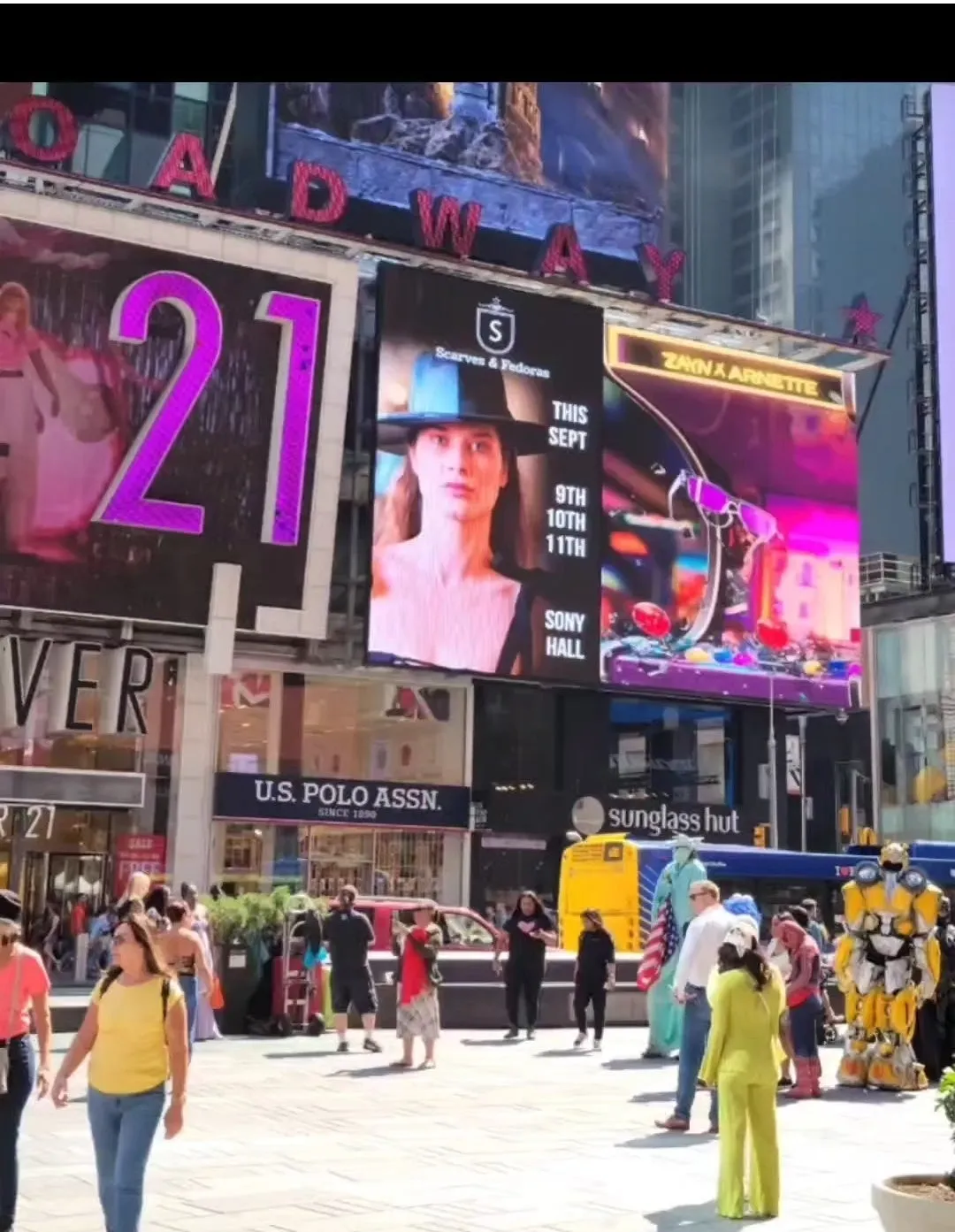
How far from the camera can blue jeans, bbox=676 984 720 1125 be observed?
12359 mm

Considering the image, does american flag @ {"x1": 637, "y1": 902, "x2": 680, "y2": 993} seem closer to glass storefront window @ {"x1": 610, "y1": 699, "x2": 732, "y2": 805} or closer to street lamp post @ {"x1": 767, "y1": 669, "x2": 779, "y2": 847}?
street lamp post @ {"x1": 767, "y1": 669, "x2": 779, "y2": 847}

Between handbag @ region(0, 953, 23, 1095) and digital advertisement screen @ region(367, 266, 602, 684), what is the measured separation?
115 ft

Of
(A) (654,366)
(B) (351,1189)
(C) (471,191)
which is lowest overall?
(B) (351,1189)

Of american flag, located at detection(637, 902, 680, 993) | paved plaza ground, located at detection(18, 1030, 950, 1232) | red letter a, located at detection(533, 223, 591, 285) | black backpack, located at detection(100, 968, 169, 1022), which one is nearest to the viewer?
black backpack, located at detection(100, 968, 169, 1022)

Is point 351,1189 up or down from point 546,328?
down

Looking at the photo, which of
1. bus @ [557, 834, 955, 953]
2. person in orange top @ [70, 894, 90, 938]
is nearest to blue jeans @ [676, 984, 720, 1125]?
bus @ [557, 834, 955, 953]

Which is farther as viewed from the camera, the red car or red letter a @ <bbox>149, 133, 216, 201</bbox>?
red letter a @ <bbox>149, 133, 216, 201</bbox>

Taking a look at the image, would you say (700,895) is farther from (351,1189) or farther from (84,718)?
(84,718)

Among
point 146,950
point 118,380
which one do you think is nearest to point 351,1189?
point 146,950

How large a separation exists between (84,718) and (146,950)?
35995mm

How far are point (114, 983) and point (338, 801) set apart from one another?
37.2 metres

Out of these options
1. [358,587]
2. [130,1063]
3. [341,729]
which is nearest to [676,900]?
[130,1063]

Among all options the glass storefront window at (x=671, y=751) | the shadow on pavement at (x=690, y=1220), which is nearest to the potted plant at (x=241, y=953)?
the shadow on pavement at (x=690, y=1220)

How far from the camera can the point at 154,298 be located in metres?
40.3
